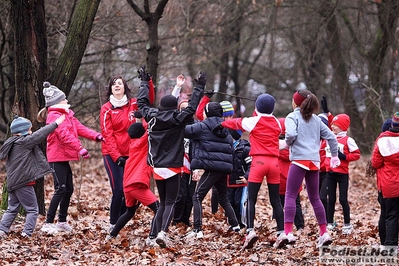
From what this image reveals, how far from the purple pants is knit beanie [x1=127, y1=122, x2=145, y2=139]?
1923 millimetres

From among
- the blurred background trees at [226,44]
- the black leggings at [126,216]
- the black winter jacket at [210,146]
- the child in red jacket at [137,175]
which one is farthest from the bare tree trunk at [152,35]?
the black leggings at [126,216]

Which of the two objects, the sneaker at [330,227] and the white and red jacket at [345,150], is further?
the sneaker at [330,227]

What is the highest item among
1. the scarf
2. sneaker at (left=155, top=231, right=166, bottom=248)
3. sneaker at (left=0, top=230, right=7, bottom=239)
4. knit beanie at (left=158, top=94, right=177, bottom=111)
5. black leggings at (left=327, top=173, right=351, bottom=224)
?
the scarf

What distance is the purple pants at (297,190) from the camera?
8.54m

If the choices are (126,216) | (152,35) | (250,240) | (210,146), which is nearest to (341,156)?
(210,146)

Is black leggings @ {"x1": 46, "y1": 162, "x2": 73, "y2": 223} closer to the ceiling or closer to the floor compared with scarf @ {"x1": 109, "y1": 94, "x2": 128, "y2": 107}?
closer to the floor

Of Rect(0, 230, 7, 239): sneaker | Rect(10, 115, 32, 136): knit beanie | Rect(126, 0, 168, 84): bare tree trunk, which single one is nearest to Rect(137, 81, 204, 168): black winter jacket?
Rect(10, 115, 32, 136): knit beanie

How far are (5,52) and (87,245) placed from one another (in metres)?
8.91

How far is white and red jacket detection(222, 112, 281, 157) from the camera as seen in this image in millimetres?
8516

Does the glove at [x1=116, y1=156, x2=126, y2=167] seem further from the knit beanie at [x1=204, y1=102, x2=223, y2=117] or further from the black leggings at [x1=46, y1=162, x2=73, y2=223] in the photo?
the knit beanie at [x1=204, y1=102, x2=223, y2=117]

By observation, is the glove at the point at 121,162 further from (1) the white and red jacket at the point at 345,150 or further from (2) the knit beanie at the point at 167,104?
(1) the white and red jacket at the point at 345,150

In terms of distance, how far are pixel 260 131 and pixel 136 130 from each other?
5.06 ft

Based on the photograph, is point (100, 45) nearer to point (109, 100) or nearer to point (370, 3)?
point (370, 3)

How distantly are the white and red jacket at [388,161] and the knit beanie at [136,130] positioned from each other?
113 inches
